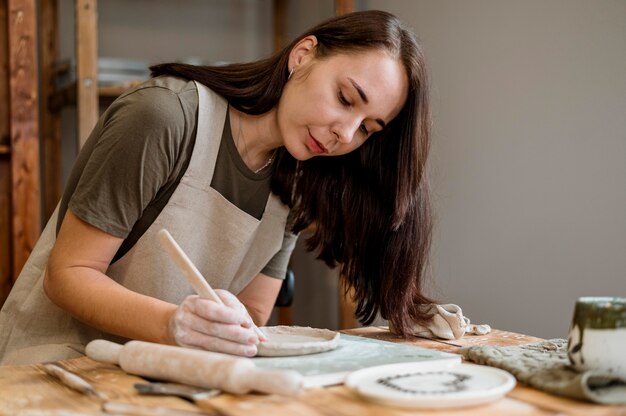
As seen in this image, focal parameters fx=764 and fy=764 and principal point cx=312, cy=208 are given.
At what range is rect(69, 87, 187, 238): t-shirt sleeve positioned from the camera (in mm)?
1167

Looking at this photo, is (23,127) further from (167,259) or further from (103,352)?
(103,352)

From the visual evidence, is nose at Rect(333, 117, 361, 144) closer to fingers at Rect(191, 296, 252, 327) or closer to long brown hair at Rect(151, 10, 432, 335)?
long brown hair at Rect(151, 10, 432, 335)

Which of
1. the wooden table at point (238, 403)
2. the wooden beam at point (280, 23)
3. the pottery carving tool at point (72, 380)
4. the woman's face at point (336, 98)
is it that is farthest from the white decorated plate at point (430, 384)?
the wooden beam at point (280, 23)

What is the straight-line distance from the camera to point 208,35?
3.19 metres

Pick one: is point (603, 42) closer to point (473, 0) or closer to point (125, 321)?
point (473, 0)

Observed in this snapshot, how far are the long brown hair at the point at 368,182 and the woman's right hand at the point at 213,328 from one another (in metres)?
0.42

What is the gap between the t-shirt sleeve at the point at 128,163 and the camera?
3.83ft

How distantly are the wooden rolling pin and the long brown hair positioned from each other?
1.76 feet

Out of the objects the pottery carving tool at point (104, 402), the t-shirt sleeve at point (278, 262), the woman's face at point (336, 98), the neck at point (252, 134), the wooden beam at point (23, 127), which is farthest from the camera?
the wooden beam at point (23, 127)

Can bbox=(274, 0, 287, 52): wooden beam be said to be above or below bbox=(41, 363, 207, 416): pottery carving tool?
above

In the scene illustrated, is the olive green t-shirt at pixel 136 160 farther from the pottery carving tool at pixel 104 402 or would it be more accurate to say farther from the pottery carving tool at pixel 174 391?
the pottery carving tool at pixel 174 391

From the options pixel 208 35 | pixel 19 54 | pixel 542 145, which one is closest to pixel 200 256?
pixel 542 145

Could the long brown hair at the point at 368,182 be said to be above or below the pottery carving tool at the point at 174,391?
above

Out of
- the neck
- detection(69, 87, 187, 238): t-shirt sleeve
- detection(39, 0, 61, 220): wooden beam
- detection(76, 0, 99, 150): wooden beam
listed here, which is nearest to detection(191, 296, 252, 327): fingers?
detection(69, 87, 187, 238): t-shirt sleeve
